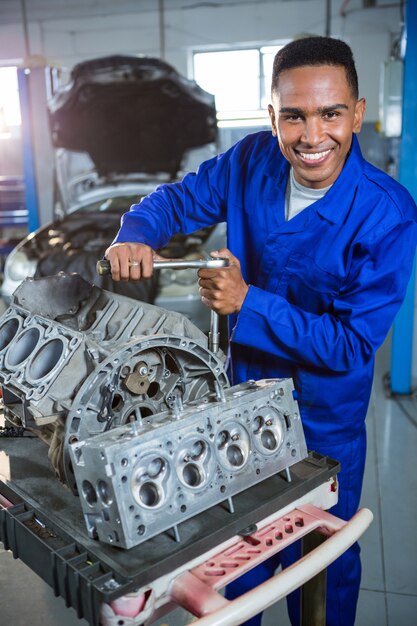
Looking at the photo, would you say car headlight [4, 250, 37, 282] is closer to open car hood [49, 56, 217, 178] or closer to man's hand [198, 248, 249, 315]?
open car hood [49, 56, 217, 178]

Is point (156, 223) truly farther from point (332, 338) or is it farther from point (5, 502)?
point (5, 502)

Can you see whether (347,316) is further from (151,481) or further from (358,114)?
(151,481)

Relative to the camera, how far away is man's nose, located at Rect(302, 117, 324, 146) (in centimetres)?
129

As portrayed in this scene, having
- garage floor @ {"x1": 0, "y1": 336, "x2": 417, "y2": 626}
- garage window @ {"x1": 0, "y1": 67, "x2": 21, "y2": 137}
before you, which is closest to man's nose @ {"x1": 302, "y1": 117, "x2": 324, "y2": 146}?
garage floor @ {"x1": 0, "y1": 336, "x2": 417, "y2": 626}

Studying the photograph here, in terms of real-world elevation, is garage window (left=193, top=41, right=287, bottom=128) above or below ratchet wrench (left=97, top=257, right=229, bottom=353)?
above

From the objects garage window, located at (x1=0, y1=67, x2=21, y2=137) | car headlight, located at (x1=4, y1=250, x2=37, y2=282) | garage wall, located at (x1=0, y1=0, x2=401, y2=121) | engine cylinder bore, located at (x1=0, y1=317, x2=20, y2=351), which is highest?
garage wall, located at (x1=0, y1=0, x2=401, y2=121)

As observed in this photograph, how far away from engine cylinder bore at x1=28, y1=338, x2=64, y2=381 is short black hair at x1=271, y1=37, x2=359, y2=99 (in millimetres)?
795

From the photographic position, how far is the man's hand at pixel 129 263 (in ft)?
4.40

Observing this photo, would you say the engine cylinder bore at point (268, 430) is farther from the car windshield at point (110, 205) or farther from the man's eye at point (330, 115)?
the car windshield at point (110, 205)

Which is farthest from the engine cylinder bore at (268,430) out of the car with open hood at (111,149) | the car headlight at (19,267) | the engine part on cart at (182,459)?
the car headlight at (19,267)

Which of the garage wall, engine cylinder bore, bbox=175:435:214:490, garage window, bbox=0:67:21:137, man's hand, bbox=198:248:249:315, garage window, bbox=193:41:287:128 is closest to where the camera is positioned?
engine cylinder bore, bbox=175:435:214:490

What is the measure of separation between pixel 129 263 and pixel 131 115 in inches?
159

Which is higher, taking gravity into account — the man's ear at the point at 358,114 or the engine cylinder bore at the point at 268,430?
the man's ear at the point at 358,114

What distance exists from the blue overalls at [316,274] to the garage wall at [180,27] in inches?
228
